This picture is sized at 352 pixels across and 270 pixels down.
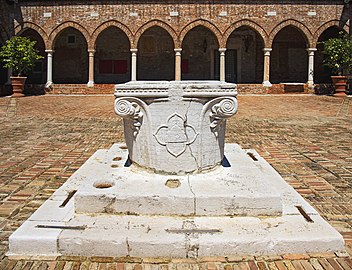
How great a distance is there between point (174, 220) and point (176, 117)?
102cm

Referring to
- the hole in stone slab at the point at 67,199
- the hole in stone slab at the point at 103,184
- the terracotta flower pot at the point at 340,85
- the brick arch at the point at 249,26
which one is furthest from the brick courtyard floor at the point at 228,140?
the brick arch at the point at 249,26

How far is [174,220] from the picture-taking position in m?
2.98

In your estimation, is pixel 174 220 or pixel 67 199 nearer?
pixel 174 220

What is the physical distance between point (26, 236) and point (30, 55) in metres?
15.6

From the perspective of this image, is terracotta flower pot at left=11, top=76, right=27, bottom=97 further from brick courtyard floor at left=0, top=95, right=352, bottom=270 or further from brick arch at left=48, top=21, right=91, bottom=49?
brick courtyard floor at left=0, top=95, right=352, bottom=270

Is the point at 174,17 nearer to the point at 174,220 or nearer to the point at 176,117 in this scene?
the point at 176,117

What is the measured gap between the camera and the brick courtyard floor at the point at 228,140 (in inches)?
102

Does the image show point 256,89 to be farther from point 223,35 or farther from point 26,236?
point 26,236

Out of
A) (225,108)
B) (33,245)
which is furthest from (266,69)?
(33,245)

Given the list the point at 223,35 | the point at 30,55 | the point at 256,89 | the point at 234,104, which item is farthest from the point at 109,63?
the point at 234,104

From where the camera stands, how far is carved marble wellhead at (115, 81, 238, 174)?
3447 millimetres

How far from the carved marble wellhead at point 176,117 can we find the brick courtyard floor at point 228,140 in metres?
1.18

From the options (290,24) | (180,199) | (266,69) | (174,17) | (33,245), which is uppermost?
(174,17)

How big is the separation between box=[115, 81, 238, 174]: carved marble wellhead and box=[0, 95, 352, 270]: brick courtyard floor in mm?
1184
